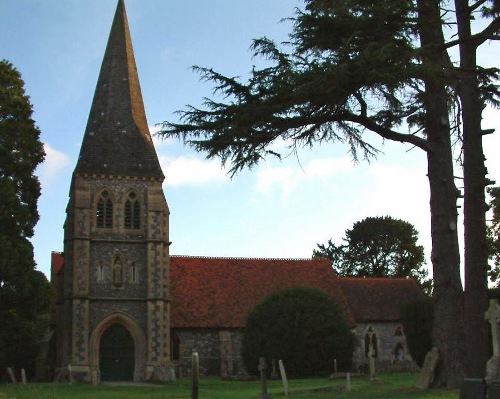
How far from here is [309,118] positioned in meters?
14.5

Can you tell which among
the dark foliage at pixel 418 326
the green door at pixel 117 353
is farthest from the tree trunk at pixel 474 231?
the green door at pixel 117 353

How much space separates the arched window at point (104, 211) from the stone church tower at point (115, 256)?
0.16ft

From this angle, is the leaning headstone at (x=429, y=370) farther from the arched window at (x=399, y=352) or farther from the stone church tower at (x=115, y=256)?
→ the arched window at (x=399, y=352)

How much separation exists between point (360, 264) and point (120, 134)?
26.0 metres

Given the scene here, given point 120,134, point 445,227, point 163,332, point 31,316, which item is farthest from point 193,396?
point 120,134

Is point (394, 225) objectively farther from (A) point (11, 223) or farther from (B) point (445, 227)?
(B) point (445, 227)

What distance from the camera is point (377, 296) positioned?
4428cm

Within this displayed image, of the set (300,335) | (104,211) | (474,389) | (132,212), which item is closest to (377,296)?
(300,335)

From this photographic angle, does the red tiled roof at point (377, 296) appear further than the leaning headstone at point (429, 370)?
Yes

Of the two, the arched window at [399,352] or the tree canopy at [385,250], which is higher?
the tree canopy at [385,250]

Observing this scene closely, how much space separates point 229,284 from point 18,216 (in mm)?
15815

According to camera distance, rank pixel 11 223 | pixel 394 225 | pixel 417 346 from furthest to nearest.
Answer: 1. pixel 394 225
2. pixel 417 346
3. pixel 11 223

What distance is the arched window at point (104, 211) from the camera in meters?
37.1

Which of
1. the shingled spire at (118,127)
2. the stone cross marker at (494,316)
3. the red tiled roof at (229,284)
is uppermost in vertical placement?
the shingled spire at (118,127)
